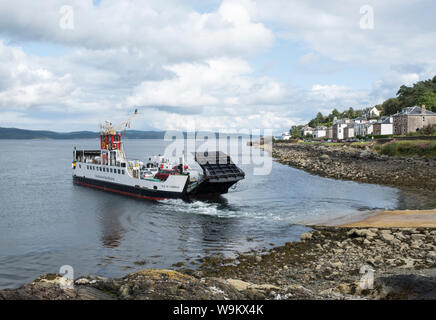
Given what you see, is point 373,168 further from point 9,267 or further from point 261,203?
point 9,267

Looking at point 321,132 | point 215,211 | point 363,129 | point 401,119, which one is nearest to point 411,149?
point 401,119

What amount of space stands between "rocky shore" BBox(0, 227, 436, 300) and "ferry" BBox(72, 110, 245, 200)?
15242mm

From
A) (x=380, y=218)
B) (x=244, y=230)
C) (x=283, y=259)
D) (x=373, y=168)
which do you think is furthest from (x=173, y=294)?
(x=373, y=168)

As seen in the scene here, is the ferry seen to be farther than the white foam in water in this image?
Yes

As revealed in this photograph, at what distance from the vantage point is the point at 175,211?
35.0 m

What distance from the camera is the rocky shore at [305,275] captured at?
9891mm

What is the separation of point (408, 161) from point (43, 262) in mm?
59409

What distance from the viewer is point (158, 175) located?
4272cm

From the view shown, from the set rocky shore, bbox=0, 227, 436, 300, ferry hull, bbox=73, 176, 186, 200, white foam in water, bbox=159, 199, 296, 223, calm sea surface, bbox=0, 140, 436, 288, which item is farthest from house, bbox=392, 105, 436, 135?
rocky shore, bbox=0, 227, 436, 300

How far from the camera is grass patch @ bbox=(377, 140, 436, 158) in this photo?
215ft

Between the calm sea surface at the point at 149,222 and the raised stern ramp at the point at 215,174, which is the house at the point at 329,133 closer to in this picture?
the calm sea surface at the point at 149,222

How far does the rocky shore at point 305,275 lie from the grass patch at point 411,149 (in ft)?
165

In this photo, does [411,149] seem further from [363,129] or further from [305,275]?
[305,275]

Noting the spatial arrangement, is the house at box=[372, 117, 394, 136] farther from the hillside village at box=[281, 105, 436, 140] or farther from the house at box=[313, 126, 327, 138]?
the house at box=[313, 126, 327, 138]
